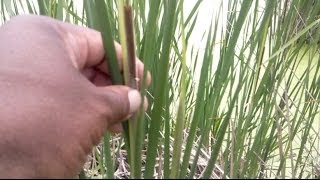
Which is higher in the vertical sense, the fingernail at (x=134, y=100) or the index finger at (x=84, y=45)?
the index finger at (x=84, y=45)

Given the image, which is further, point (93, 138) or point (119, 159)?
point (119, 159)

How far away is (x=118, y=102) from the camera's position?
0.42 metres

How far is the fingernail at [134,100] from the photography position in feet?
1.34

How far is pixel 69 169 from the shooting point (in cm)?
41

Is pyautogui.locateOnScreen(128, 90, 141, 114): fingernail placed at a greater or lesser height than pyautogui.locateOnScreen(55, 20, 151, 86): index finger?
lesser

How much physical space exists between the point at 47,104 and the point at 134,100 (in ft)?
0.20

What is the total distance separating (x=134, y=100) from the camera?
1.36 feet

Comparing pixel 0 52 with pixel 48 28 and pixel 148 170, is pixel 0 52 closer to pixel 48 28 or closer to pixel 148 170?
pixel 48 28

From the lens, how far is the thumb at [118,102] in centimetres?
41

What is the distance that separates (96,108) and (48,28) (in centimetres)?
9

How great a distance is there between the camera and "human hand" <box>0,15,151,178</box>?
0.40 m

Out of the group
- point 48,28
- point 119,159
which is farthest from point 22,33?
point 119,159

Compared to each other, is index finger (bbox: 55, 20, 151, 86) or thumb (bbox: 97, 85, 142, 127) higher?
index finger (bbox: 55, 20, 151, 86)

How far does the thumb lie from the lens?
41 cm
